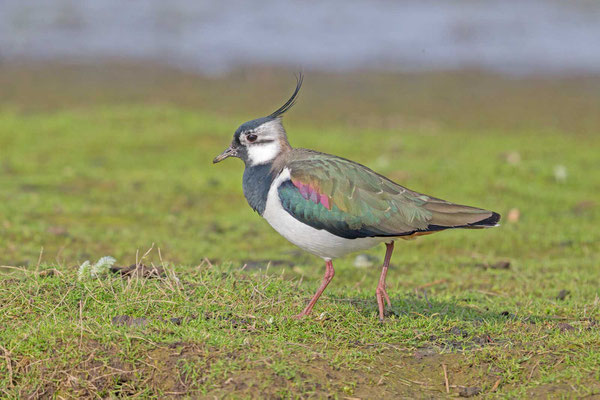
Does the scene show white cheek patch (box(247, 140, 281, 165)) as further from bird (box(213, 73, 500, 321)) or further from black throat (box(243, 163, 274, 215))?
bird (box(213, 73, 500, 321))

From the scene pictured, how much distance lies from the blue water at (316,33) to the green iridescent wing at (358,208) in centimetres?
1234

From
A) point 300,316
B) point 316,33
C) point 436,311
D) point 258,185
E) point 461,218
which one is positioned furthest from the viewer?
point 316,33

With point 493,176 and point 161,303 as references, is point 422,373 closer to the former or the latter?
point 161,303

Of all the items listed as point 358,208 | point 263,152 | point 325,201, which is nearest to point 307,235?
point 325,201

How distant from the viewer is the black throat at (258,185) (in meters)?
5.60

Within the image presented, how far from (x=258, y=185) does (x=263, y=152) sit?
37cm

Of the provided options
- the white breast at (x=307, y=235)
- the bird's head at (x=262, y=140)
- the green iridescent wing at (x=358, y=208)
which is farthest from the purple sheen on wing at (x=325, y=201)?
the bird's head at (x=262, y=140)

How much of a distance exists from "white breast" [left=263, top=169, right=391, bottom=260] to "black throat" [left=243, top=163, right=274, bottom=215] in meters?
0.06

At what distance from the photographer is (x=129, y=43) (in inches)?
785

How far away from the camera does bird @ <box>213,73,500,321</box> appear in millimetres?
5395

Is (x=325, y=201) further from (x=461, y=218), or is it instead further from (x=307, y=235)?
(x=461, y=218)

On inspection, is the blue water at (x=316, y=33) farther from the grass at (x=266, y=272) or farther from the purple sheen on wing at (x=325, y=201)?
the purple sheen on wing at (x=325, y=201)

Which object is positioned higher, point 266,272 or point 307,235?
point 307,235

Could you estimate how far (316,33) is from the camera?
69.3 feet
